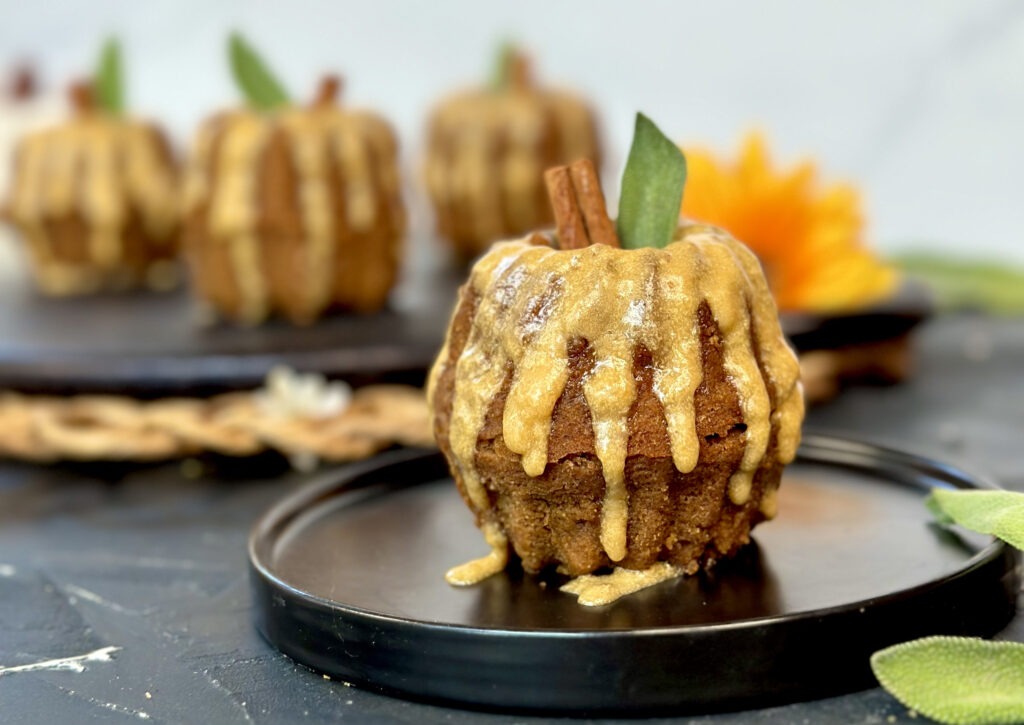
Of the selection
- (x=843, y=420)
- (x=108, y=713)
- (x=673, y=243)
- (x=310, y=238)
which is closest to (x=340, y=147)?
(x=310, y=238)

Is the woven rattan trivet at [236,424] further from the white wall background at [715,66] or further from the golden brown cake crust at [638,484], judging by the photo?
the white wall background at [715,66]

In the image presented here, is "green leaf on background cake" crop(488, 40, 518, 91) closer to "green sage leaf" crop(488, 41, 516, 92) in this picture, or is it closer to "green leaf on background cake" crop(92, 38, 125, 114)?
"green sage leaf" crop(488, 41, 516, 92)

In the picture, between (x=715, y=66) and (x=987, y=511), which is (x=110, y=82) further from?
(x=987, y=511)

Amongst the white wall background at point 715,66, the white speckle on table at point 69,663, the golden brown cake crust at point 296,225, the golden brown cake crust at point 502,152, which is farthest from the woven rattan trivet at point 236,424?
the white wall background at point 715,66

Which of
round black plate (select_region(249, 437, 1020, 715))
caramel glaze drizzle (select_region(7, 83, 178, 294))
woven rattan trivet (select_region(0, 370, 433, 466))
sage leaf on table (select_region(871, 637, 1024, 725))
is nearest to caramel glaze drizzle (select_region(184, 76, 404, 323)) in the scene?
woven rattan trivet (select_region(0, 370, 433, 466))

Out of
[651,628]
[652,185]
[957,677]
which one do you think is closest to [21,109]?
[652,185]

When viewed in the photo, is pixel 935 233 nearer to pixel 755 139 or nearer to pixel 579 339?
pixel 755 139
